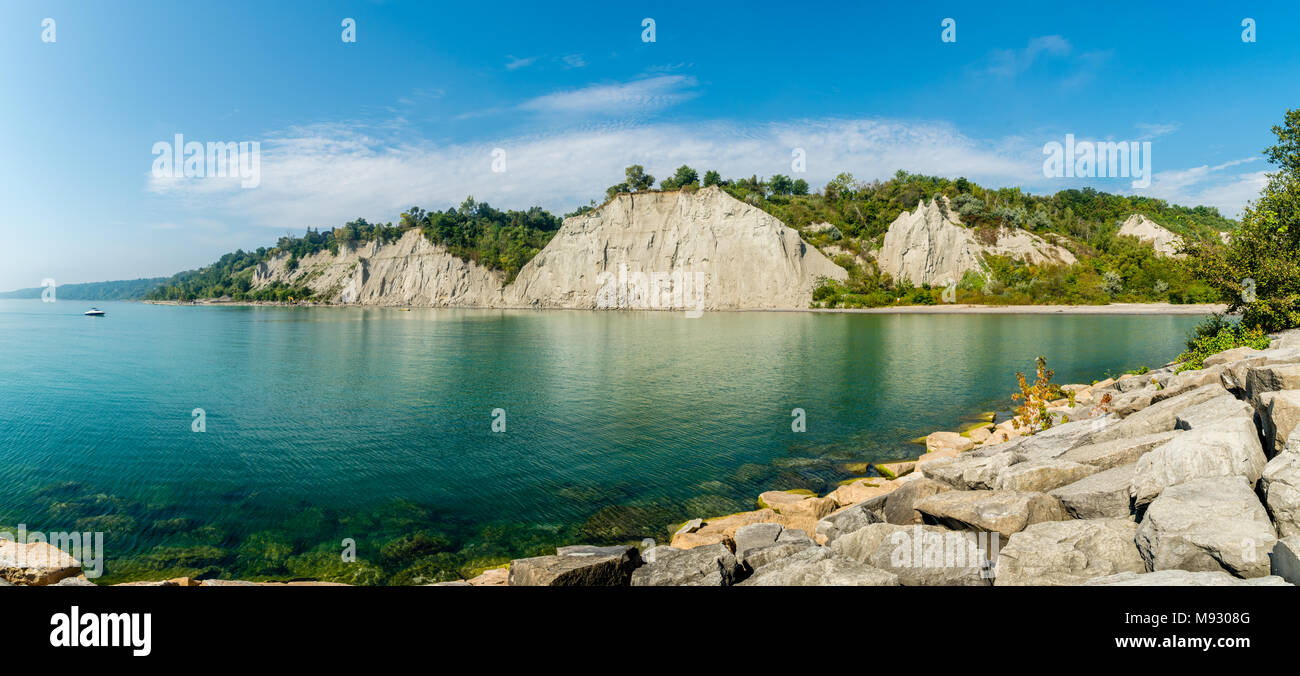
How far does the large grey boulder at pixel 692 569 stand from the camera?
23.9 feet

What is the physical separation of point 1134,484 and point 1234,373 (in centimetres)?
614

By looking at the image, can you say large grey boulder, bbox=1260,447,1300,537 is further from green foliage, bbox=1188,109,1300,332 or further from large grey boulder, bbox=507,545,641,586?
green foliage, bbox=1188,109,1300,332

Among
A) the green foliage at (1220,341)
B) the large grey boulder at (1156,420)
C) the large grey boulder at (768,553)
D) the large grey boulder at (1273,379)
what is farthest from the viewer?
the green foliage at (1220,341)

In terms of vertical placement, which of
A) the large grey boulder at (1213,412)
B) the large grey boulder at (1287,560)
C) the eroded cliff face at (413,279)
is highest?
the eroded cliff face at (413,279)

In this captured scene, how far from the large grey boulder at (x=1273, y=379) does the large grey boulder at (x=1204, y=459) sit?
1003mm

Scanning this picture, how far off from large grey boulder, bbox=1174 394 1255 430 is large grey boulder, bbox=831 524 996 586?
4.24 m

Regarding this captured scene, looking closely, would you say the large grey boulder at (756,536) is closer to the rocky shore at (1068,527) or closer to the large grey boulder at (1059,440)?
the rocky shore at (1068,527)

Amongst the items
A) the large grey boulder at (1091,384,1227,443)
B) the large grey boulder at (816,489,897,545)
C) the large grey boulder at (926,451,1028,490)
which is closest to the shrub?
the large grey boulder at (1091,384,1227,443)

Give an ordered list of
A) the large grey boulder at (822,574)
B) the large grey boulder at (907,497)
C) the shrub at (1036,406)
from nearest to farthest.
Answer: the large grey boulder at (822,574)
the large grey boulder at (907,497)
the shrub at (1036,406)

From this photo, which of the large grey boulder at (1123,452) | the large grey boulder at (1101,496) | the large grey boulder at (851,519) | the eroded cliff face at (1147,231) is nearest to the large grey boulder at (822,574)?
the large grey boulder at (851,519)

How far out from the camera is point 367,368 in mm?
32656

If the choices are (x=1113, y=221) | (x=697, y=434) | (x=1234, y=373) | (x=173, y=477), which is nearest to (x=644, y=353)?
(x=697, y=434)
